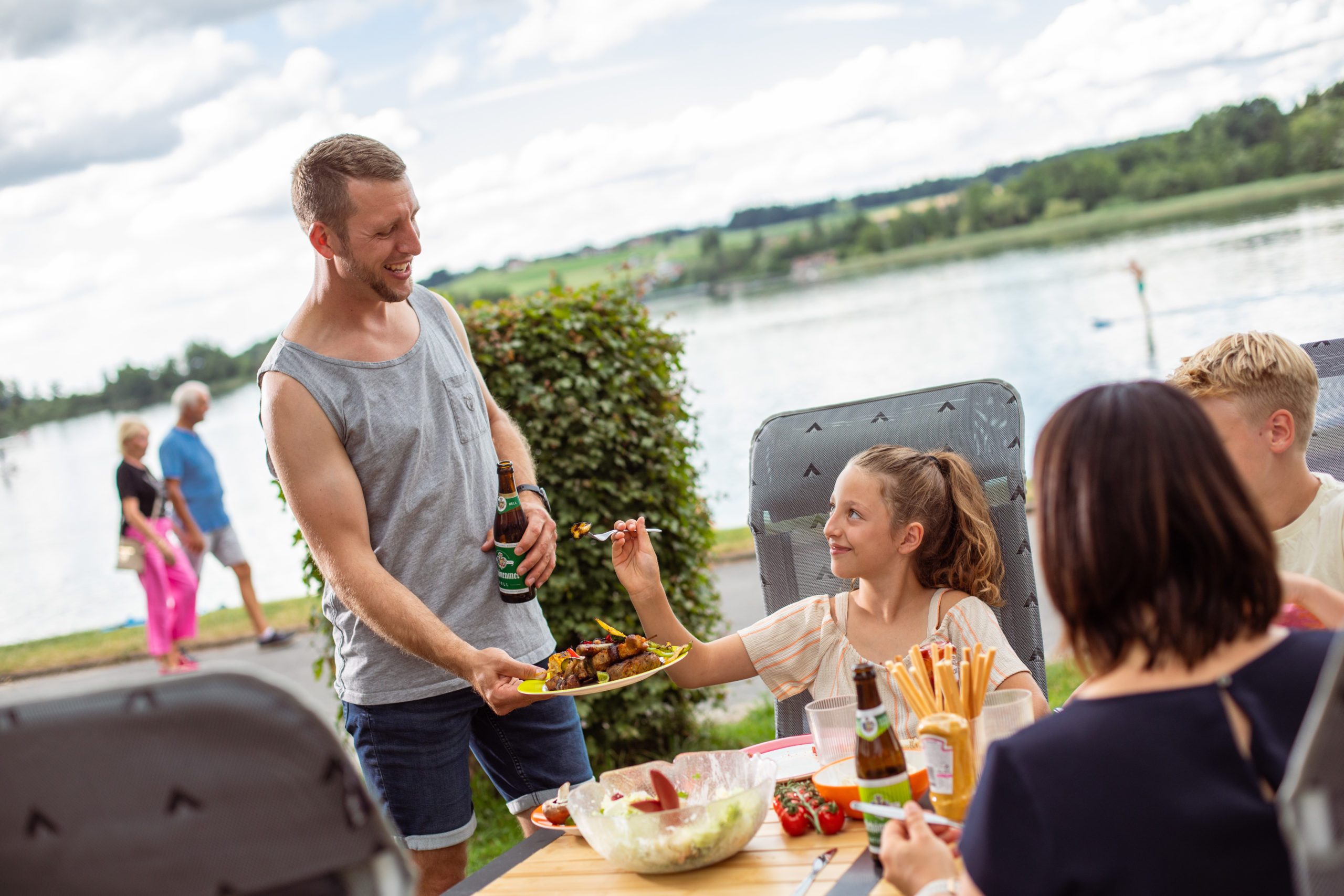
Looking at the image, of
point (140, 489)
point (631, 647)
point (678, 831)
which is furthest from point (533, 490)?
point (140, 489)

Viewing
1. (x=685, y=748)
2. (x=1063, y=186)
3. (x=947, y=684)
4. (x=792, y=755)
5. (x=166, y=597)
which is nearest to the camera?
(x=947, y=684)

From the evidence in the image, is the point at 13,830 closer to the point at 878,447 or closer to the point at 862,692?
the point at 862,692

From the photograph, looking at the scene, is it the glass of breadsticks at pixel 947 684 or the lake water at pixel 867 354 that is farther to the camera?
the lake water at pixel 867 354

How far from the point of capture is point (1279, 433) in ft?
7.62

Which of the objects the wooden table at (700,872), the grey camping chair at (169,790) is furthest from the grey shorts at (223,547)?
the grey camping chair at (169,790)

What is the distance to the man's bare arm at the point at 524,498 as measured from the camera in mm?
2678

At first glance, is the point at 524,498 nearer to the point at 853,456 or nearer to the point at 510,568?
the point at 510,568

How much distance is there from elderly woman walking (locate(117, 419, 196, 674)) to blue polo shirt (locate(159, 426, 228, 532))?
0.69ft

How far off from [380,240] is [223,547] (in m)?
6.81

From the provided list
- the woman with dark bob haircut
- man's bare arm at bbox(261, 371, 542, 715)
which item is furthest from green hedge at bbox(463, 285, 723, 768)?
the woman with dark bob haircut

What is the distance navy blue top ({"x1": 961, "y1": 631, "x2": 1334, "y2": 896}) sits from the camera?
3.76 feet

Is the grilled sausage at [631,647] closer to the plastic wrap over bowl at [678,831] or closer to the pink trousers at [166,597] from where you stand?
the plastic wrap over bowl at [678,831]

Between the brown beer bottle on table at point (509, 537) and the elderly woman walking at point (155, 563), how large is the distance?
579 cm

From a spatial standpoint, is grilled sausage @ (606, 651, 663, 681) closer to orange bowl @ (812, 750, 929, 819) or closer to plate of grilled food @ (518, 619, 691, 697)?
plate of grilled food @ (518, 619, 691, 697)
